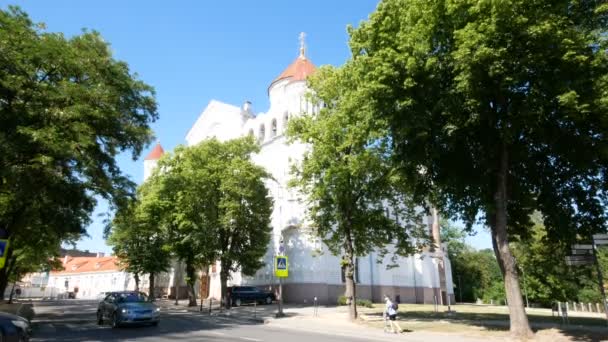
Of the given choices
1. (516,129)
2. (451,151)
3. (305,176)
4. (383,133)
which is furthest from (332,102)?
(516,129)

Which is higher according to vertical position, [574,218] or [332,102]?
[332,102]

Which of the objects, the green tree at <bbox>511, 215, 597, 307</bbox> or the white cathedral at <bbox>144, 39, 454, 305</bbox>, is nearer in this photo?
the green tree at <bbox>511, 215, 597, 307</bbox>

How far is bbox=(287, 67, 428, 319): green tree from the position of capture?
22.2m

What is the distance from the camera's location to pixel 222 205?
32.6 metres

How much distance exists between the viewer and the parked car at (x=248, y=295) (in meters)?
35.9

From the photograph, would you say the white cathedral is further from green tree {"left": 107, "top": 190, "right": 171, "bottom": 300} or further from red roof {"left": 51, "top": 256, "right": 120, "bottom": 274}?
red roof {"left": 51, "top": 256, "right": 120, "bottom": 274}

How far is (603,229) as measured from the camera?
17797 millimetres

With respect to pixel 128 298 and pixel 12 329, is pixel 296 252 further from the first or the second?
pixel 12 329

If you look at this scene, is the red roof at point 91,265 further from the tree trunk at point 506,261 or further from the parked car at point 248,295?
the tree trunk at point 506,261

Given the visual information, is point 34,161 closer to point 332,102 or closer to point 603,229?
point 332,102

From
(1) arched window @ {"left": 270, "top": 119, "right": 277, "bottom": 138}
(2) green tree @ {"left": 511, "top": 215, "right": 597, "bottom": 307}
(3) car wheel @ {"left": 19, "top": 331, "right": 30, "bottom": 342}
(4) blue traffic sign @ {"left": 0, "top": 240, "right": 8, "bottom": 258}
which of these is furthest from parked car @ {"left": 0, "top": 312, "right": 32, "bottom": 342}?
(1) arched window @ {"left": 270, "top": 119, "right": 277, "bottom": 138}

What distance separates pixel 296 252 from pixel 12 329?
96.0ft

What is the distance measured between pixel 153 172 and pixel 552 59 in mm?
34378

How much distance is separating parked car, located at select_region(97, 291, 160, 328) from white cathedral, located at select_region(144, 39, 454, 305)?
1490 cm
